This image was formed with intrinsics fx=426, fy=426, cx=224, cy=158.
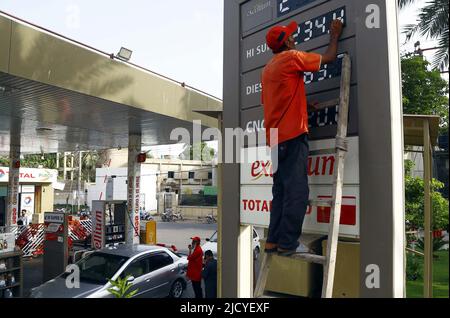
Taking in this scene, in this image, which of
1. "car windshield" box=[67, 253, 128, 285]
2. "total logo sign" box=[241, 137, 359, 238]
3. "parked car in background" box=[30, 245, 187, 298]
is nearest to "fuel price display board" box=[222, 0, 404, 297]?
"total logo sign" box=[241, 137, 359, 238]

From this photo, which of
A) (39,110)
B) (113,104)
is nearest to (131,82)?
(113,104)

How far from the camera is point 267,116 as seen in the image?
11.1 ft

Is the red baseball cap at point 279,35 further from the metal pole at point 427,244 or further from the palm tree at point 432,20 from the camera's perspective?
the palm tree at point 432,20

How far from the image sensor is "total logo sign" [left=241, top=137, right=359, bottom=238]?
3.13 m

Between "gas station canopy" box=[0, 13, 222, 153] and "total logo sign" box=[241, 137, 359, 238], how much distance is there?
5228 mm

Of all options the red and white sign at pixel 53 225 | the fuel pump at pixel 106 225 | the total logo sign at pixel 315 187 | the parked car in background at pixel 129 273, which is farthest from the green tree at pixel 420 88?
the red and white sign at pixel 53 225

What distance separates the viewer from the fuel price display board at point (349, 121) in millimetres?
2928

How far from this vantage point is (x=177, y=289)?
10.5 m

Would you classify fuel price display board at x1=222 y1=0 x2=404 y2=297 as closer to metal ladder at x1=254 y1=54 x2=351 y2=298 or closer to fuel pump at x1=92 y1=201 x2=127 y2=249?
metal ladder at x1=254 y1=54 x2=351 y2=298

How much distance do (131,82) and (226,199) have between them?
6128mm

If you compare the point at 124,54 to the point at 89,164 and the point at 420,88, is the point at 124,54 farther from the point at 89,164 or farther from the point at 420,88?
the point at 89,164

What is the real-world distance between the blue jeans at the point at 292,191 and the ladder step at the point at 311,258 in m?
0.11

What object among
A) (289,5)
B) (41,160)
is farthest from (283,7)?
(41,160)
